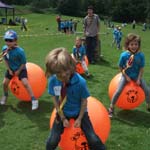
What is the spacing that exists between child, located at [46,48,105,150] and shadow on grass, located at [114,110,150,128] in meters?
2.31

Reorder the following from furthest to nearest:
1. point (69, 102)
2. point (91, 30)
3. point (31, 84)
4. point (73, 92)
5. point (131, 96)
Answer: point (91, 30), point (31, 84), point (131, 96), point (69, 102), point (73, 92)

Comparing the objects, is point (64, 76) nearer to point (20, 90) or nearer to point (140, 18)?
point (20, 90)

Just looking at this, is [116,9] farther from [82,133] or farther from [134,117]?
[82,133]

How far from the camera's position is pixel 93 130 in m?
4.84

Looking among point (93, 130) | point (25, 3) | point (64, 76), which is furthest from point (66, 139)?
point (25, 3)

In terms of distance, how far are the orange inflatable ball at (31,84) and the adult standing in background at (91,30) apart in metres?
5.59

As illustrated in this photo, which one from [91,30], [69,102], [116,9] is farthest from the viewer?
[116,9]

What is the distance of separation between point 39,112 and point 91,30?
20.8ft

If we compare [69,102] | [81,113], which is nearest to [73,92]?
[69,102]

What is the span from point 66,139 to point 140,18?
81.6m

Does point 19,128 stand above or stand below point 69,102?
below

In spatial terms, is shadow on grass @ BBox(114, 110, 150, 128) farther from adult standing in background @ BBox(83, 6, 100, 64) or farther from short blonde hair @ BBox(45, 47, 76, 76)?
adult standing in background @ BBox(83, 6, 100, 64)

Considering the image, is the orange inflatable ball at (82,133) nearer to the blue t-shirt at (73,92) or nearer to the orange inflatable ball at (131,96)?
the blue t-shirt at (73,92)

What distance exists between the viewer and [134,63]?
22.8 ft
